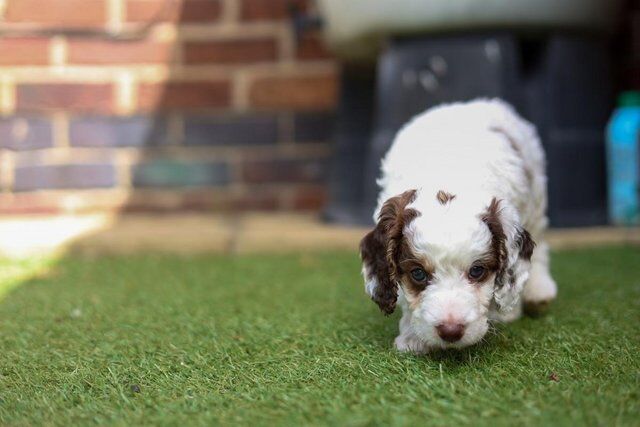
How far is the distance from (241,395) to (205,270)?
5.15 ft

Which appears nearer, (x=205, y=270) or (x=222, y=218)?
(x=205, y=270)

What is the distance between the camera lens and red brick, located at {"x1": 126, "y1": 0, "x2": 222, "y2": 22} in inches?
162

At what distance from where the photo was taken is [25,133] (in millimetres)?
4020

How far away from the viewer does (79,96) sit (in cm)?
409

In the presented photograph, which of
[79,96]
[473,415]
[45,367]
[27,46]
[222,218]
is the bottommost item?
[222,218]

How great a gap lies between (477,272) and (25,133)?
3.20 metres

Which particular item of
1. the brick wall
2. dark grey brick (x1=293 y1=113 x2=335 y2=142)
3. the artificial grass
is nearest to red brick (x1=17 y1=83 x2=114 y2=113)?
the brick wall

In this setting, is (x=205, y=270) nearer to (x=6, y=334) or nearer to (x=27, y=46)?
(x=6, y=334)

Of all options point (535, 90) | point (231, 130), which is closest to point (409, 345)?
point (535, 90)

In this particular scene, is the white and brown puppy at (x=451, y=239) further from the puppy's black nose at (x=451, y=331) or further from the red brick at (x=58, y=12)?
the red brick at (x=58, y=12)

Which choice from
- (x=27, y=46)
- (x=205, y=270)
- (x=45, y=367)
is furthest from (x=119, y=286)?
(x=27, y=46)

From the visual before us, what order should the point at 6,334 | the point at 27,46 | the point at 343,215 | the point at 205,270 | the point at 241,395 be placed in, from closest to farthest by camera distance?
1. the point at 241,395
2. the point at 6,334
3. the point at 205,270
4. the point at 343,215
5. the point at 27,46

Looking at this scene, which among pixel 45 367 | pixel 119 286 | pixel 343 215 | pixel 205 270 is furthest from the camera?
pixel 343 215

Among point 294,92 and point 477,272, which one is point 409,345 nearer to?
point 477,272
